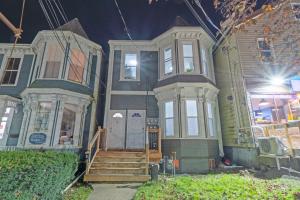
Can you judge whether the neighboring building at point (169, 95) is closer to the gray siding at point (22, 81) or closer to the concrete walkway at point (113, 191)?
the concrete walkway at point (113, 191)

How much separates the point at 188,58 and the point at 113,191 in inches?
331

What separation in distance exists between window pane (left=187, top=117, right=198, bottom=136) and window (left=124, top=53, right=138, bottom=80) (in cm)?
473

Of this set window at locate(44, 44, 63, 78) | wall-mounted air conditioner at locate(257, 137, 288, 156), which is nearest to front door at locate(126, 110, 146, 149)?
window at locate(44, 44, 63, 78)

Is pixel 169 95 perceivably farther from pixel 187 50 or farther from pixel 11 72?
pixel 11 72

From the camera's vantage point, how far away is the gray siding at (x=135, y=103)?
1095 centimetres

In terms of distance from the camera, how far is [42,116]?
9.91 m

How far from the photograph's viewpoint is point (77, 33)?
11.6 m

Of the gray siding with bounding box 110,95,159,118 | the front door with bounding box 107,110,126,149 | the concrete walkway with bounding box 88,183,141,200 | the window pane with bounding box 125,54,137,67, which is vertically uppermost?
the window pane with bounding box 125,54,137,67

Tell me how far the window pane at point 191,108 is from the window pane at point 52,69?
27.4 ft

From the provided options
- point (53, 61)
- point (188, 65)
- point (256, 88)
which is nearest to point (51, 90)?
point (53, 61)

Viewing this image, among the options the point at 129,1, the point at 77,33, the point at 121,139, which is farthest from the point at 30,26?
the point at 121,139

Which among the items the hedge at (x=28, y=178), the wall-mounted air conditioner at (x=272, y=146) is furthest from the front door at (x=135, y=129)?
the hedge at (x=28, y=178)

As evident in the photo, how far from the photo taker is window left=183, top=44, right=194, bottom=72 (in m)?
10.5

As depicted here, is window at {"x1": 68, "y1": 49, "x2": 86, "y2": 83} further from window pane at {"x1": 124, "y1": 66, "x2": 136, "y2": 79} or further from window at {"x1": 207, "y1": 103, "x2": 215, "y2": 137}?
window at {"x1": 207, "y1": 103, "x2": 215, "y2": 137}
